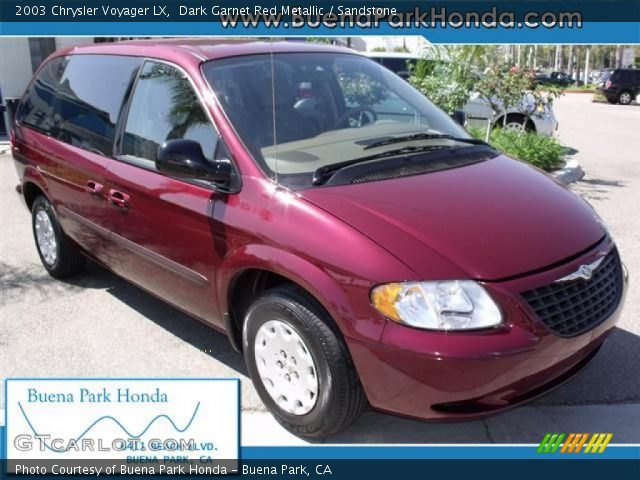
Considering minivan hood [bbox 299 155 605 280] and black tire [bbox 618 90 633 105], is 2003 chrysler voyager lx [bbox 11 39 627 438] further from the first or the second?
black tire [bbox 618 90 633 105]

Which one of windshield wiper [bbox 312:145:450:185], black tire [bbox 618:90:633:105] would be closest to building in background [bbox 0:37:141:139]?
windshield wiper [bbox 312:145:450:185]

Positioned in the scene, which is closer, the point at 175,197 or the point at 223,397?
the point at 223,397

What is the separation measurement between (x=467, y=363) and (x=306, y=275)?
733mm

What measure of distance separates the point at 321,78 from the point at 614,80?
1096 inches

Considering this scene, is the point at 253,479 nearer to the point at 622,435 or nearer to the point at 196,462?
the point at 196,462

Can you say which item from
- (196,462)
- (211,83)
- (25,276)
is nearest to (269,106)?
(211,83)

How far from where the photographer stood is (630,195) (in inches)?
299

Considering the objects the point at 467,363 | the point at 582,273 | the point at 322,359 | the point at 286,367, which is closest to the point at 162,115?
the point at 286,367

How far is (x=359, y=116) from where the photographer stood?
3.62m

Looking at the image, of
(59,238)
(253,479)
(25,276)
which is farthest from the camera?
(25,276)

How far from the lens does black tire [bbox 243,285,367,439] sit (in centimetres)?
259

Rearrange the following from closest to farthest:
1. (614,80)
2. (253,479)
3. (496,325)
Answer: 1. (496,325)
2. (253,479)
3. (614,80)

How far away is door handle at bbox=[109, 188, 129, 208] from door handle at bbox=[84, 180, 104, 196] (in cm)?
14

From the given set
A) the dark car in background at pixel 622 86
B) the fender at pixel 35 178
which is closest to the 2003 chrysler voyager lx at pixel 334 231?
the fender at pixel 35 178
